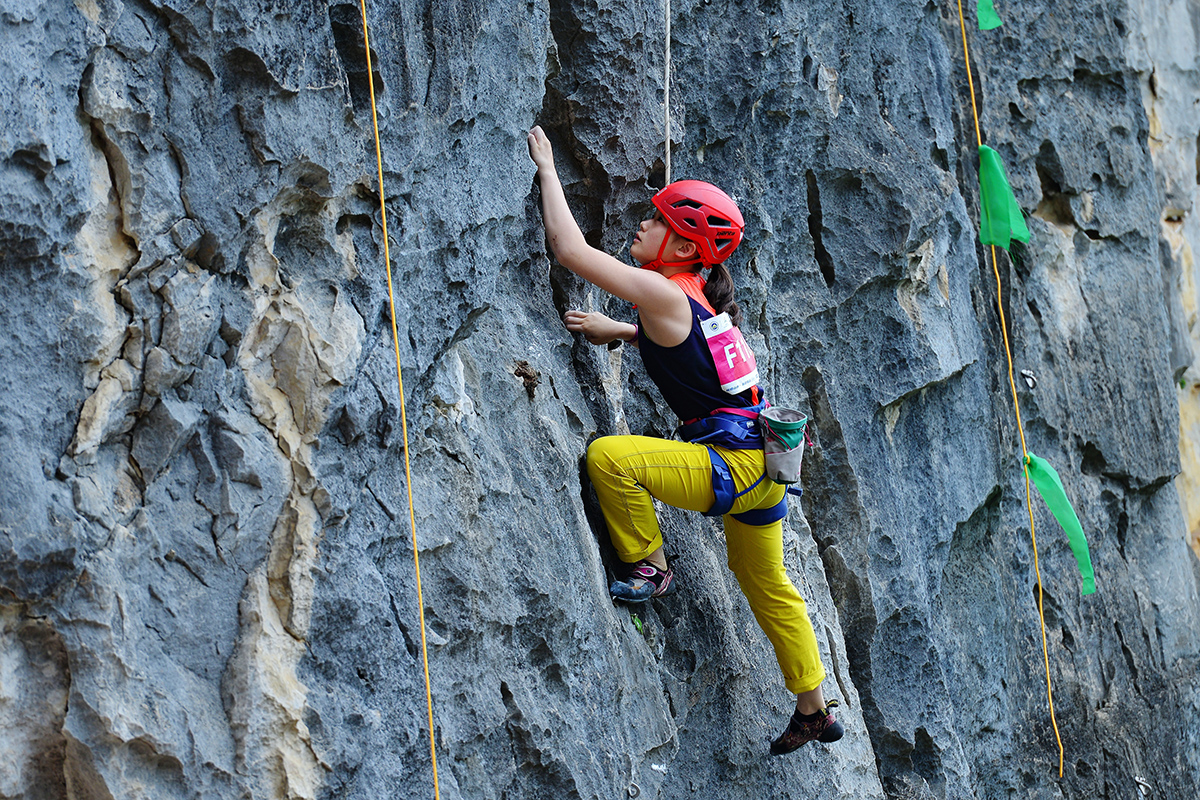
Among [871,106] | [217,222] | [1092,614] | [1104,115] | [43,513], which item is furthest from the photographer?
[1104,115]

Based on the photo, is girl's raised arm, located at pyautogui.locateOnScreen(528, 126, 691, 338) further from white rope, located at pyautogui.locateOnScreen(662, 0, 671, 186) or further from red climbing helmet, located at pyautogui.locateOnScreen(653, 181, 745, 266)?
white rope, located at pyautogui.locateOnScreen(662, 0, 671, 186)

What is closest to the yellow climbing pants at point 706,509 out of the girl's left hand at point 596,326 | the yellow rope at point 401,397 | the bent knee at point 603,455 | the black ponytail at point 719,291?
the bent knee at point 603,455

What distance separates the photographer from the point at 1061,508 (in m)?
6.25

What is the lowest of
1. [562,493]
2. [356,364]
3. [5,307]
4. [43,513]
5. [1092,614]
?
[1092,614]

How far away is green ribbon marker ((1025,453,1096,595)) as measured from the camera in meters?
6.23

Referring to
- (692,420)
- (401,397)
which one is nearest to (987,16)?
(692,420)

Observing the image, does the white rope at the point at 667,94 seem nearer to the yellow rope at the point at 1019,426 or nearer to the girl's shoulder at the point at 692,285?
the girl's shoulder at the point at 692,285

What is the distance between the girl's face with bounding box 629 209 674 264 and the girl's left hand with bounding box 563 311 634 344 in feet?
0.92

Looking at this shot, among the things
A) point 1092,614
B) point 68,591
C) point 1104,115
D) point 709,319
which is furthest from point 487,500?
point 1104,115

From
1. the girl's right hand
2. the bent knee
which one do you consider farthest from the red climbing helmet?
the bent knee

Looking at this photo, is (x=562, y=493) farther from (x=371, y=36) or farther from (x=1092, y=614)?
(x=1092, y=614)

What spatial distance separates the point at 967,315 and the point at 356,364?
12.8 feet

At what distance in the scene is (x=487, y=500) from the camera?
371cm

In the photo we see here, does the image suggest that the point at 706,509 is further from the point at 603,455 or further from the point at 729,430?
the point at 603,455
